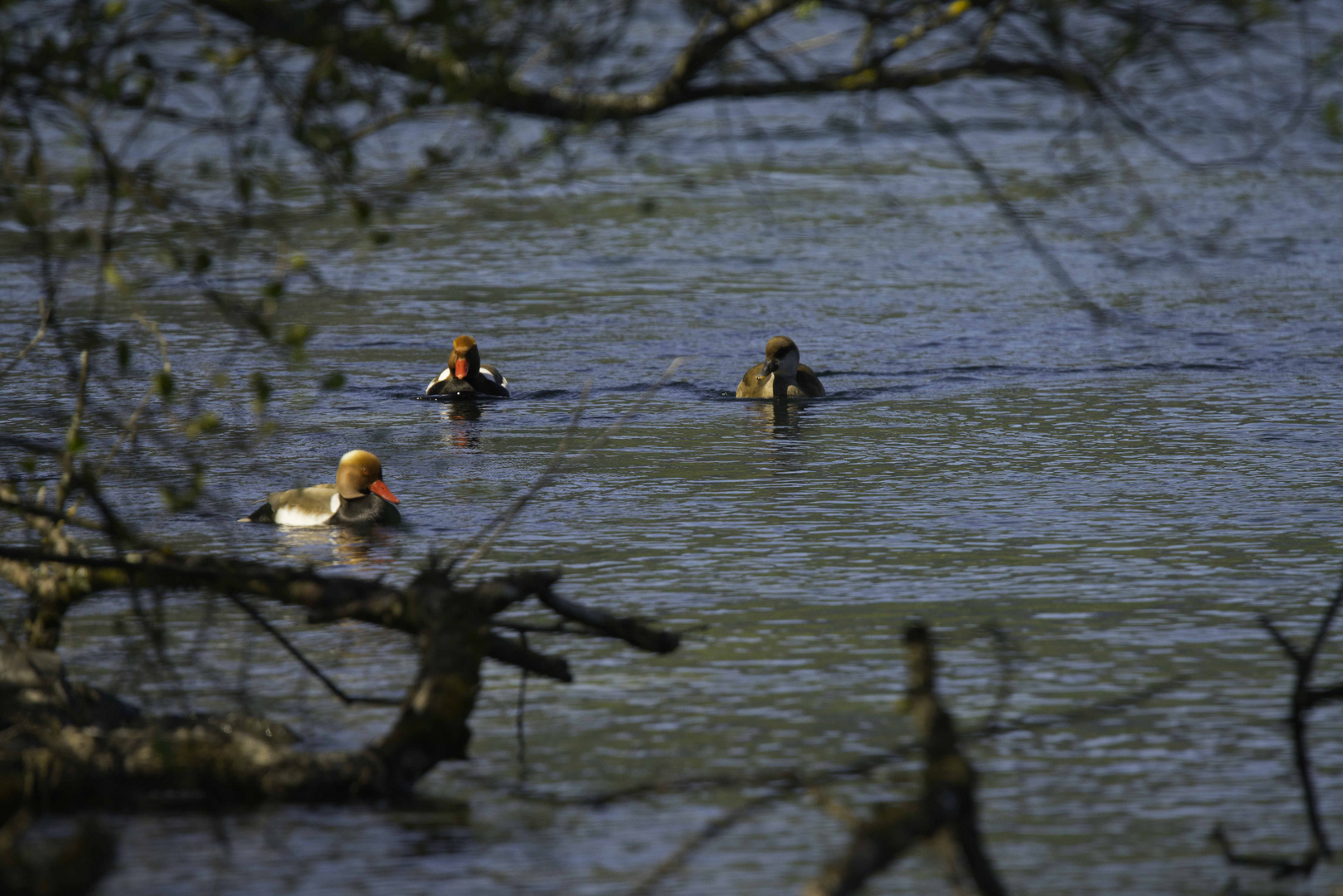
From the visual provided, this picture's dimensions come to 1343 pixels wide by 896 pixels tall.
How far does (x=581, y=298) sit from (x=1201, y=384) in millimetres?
5910

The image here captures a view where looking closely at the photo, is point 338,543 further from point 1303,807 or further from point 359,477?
point 1303,807

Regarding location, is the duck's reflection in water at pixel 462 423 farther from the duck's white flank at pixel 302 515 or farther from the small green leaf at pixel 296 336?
the small green leaf at pixel 296 336

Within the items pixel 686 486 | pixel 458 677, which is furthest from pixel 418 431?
pixel 458 677

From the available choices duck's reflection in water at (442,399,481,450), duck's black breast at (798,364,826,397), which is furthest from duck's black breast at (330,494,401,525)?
duck's black breast at (798,364,826,397)

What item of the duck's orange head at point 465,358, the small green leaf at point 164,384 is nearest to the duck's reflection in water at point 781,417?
the duck's orange head at point 465,358

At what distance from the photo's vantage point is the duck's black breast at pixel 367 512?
31.1ft

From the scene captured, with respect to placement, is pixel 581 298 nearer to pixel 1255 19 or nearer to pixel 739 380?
pixel 739 380

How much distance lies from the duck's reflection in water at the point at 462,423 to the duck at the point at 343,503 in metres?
1.84

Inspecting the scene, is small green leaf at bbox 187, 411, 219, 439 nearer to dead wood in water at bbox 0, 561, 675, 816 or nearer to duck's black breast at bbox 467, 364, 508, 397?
dead wood in water at bbox 0, 561, 675, 816

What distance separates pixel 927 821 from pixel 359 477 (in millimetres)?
6379

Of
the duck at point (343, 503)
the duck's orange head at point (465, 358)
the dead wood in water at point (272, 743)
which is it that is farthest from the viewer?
the duck's orange head at point (465, 358)

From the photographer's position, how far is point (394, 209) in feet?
16.3

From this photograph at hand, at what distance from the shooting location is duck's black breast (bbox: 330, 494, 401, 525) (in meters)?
9.48

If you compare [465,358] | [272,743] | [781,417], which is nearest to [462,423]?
[465,358]
